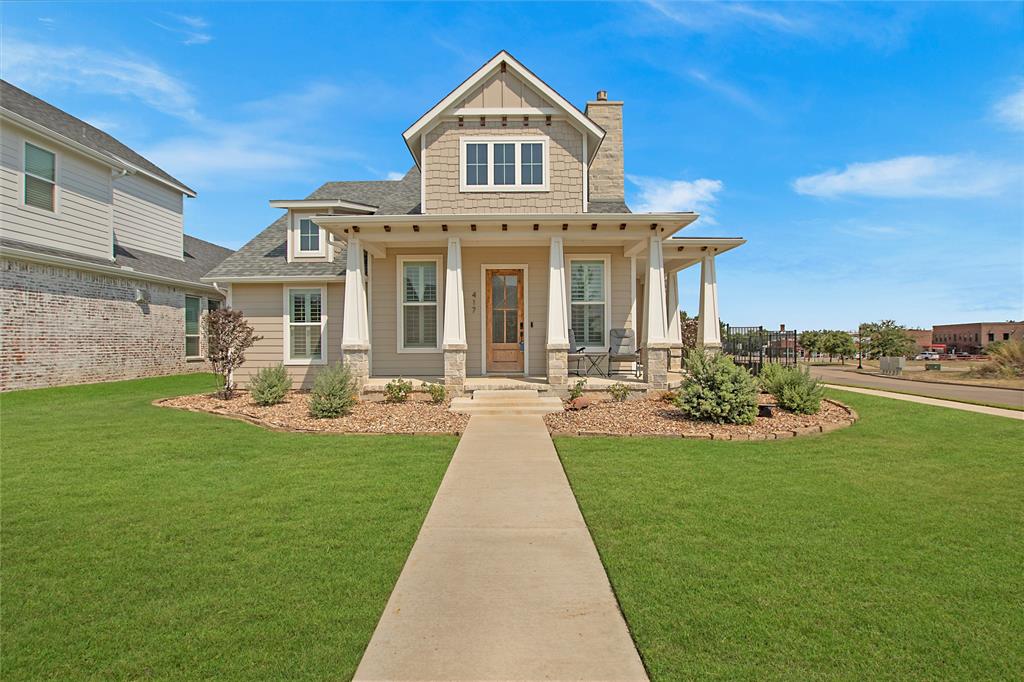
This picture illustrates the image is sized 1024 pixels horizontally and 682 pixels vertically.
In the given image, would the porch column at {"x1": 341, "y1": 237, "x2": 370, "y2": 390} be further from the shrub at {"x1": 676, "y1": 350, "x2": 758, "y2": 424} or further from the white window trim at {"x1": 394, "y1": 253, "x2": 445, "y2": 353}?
the shrub at {"x1": 676, "y1": 350, "x2": 758, "y2": 424}

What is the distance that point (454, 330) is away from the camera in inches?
408

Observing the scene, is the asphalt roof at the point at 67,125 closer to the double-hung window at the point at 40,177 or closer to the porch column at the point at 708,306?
the double-hung window at the point at 40,177

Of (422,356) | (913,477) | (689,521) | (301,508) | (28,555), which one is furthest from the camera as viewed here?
(422,356)

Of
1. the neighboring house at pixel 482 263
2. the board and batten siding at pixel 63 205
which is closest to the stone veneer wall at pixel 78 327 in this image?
the board and batten siding at pixel 63 205

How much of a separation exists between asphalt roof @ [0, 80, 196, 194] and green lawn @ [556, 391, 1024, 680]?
16946 mm

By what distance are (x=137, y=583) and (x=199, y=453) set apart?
3.84 meters

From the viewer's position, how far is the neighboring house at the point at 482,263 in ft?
34.6

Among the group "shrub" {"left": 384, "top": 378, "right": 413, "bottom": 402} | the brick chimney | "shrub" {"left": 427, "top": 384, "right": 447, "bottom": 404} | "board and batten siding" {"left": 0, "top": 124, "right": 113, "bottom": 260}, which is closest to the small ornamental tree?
"shrub" {"left": 384, "top": 378, "right": 413, "bottom": 402}

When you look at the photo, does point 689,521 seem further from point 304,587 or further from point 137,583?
point 137,583

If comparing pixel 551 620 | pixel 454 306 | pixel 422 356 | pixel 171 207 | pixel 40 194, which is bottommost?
pixel 551 620

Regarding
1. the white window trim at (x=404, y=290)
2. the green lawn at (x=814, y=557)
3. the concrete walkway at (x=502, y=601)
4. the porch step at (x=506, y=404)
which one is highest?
the white window trim at (x=404, y=290)

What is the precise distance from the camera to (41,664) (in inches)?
94.0

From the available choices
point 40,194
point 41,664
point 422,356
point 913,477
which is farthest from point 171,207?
point 913,477

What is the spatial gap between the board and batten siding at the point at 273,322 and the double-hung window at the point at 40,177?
5199 mm
